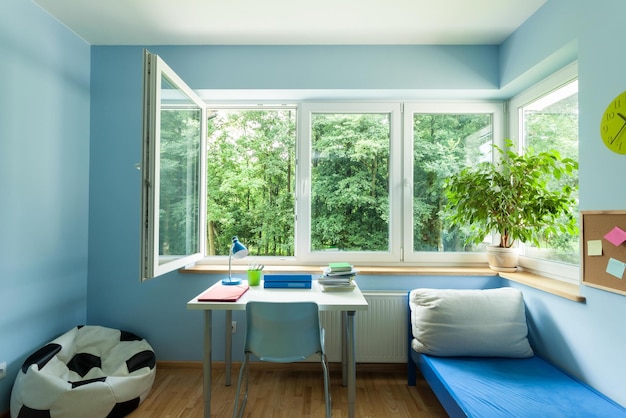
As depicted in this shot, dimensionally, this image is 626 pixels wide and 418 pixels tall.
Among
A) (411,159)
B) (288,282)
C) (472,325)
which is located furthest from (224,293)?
(411,159)

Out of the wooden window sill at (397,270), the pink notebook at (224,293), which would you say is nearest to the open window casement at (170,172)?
the wooden window sill at (397,270)

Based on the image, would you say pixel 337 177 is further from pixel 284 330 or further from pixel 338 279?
pixel 284 330

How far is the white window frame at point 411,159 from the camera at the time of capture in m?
2.73

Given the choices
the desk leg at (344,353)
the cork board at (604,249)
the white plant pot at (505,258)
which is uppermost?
the cork board at (604,249)

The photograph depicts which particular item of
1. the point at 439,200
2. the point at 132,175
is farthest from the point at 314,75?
the point at 132,175

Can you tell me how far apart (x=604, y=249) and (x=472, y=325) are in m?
0.85

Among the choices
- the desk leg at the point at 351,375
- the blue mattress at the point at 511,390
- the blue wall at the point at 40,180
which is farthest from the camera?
the blue wall at the point at 40,180

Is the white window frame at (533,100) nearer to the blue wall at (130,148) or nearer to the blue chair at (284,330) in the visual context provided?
the blue wall at (130,148)

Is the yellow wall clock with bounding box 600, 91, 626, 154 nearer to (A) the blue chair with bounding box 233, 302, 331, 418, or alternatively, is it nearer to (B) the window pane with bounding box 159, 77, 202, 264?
(A) the blue chair with bounding box 233, 302, 331, 418

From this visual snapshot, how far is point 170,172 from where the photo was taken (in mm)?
2172

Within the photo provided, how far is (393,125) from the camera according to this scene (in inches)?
109

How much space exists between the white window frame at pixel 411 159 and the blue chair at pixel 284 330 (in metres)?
1.32

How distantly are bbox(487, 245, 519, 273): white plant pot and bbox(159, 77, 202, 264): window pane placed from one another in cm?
241

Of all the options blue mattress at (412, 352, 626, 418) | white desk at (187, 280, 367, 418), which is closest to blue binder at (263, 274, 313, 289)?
white desk at (187, 280, 367, 418)
